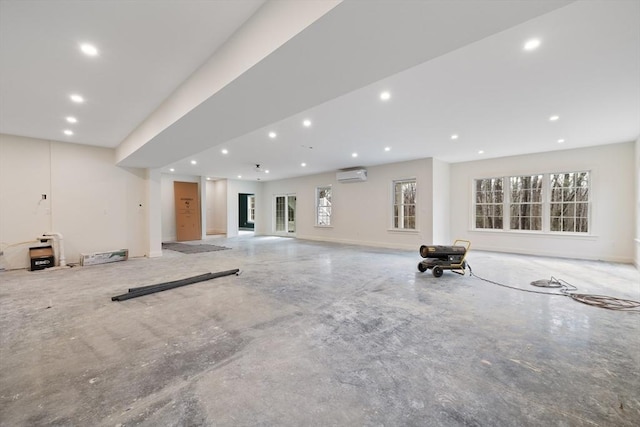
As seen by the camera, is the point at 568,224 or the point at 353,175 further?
the point at 353,175

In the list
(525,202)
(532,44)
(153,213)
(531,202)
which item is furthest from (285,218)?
(532,44)

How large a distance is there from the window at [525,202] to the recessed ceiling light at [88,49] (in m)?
9.43

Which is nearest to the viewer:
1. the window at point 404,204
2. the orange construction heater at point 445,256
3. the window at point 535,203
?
the orange construction heater at point 445,256

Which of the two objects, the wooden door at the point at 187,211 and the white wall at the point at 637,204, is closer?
the white wall at the point at 637,204

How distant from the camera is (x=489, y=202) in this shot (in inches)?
319

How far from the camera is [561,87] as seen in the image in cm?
342

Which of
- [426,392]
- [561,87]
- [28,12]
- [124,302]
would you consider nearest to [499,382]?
[426,392]

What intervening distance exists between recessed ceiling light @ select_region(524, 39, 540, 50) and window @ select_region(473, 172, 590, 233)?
243 inches

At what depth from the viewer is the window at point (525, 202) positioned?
7309 millimetres

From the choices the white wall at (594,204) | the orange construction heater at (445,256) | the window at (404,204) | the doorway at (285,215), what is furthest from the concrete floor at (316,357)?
the doorway at (285,215)

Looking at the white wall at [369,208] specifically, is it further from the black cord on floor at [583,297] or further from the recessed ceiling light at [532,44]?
the recessed ceiling light at [532,44]

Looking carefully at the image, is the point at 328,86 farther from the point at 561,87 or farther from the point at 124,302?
the point at 124,302

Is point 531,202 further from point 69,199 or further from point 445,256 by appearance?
point 69,199

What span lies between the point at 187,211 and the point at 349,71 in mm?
10508
